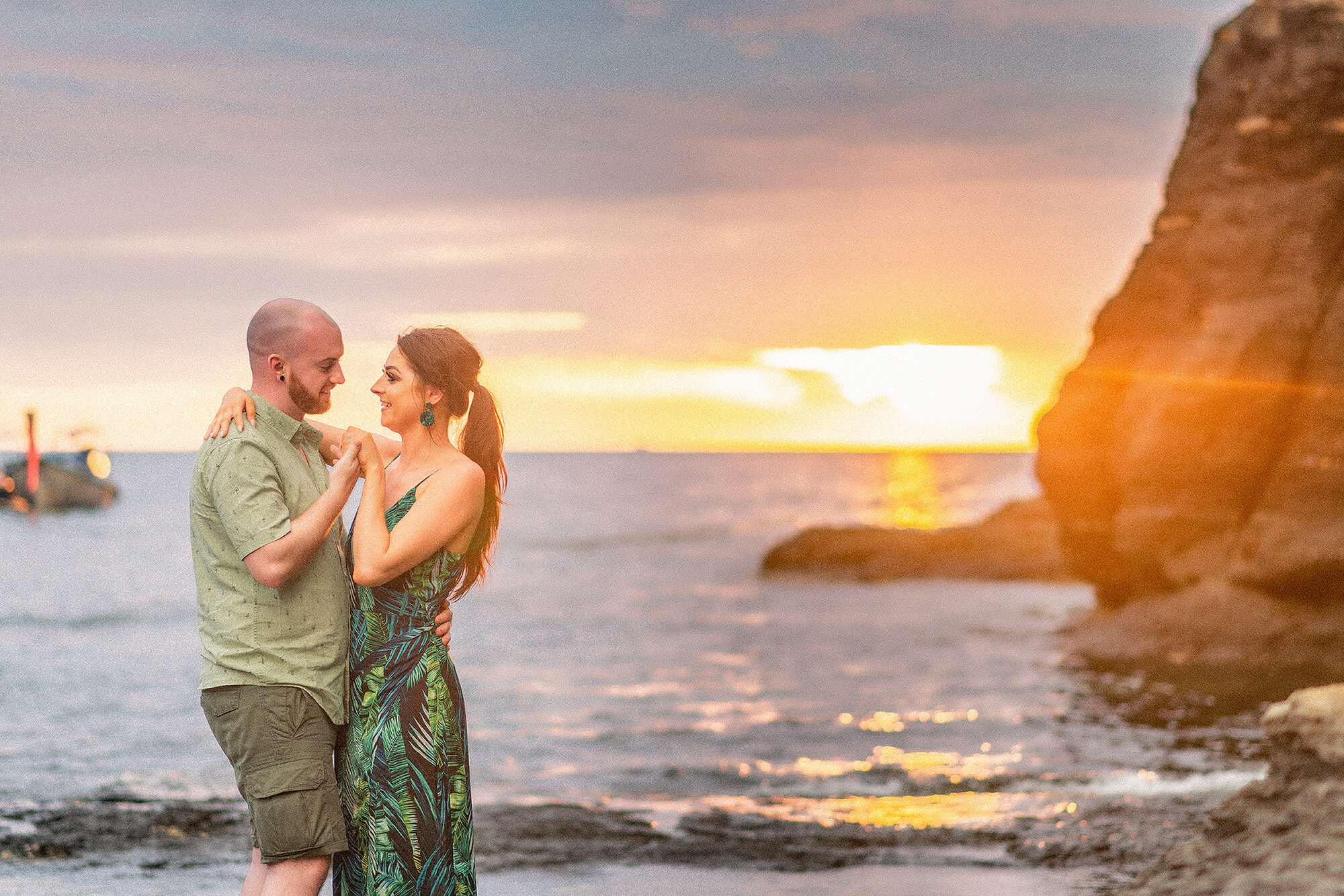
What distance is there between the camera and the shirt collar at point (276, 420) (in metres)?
4.35

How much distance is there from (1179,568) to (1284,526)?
1.93 metres

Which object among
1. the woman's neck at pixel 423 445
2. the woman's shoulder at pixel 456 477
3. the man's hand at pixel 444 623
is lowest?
the man's hand at pixel 444 623

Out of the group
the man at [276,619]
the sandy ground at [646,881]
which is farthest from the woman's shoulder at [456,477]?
the sandy ground at [646,881]

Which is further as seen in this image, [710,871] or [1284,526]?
[1284,526]

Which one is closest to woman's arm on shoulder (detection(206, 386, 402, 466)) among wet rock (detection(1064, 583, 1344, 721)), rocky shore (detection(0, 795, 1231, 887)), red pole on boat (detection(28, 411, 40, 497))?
rocky shore (detection(0, 795, 1231, 887))

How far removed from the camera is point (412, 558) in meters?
4.31

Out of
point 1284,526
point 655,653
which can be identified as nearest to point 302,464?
point 1284,526

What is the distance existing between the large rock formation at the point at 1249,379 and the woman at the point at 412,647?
1528cm

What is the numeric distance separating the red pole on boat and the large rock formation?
216ft

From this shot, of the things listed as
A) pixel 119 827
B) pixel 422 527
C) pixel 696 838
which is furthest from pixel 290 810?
pixel 119 827

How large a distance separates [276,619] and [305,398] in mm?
770

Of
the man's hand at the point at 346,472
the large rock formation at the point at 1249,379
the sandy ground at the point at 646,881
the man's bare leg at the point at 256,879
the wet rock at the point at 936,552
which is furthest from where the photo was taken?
the wet rock at the point at 936,552

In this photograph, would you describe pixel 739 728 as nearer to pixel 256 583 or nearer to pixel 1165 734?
pixel 1165 734

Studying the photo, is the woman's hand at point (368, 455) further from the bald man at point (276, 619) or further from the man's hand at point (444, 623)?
the man's hand at point (444, 623)
